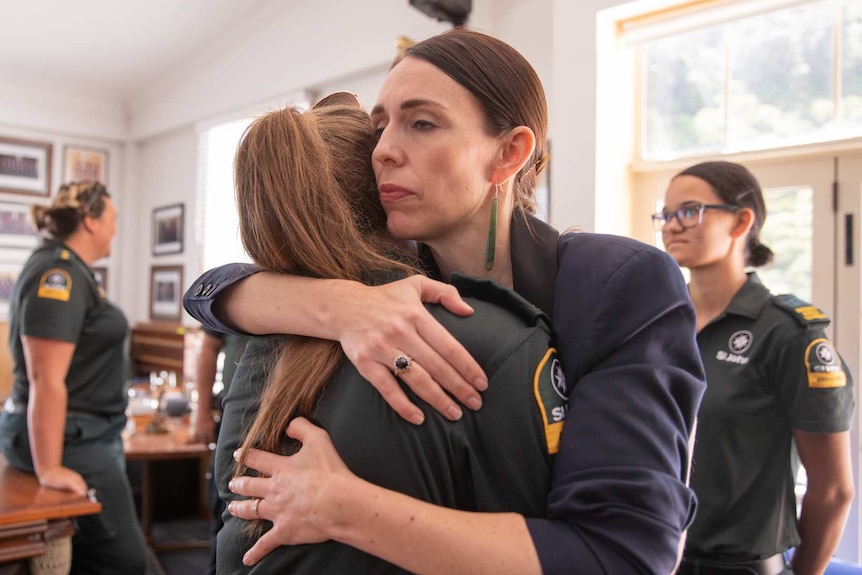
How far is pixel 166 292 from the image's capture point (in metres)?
7.06

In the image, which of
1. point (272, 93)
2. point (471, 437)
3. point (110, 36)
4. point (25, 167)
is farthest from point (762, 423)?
point (25, 167)

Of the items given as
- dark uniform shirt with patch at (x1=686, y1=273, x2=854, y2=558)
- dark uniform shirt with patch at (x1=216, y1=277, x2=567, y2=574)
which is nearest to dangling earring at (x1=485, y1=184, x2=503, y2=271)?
dark uniform shirt with patch at (x1=216, y1=277, x2=567, y2=574)

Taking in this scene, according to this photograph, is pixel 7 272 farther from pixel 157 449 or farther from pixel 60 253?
pixel 60 253

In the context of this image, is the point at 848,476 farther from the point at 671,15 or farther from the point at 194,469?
the point at 194,469

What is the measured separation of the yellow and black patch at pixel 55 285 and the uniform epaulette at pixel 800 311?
7.44 feet

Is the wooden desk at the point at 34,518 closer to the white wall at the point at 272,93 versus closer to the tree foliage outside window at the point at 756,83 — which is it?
the white wall at the point at 272,93

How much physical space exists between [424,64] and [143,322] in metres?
7.00

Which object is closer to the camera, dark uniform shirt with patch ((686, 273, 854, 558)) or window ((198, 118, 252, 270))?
dark uniform shirt with patch ((686, 273, 854, 558))

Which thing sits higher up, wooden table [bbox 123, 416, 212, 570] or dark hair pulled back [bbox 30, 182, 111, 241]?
dark hair pulled back [bbox 30, 182, 111, 241]

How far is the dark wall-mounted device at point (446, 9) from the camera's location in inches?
136

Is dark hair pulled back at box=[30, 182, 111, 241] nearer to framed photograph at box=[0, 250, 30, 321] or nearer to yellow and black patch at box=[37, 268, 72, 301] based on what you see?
yellow and black patch at box=[37, 268, 72, 301]

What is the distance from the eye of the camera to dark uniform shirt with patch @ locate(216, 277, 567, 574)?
75 cm

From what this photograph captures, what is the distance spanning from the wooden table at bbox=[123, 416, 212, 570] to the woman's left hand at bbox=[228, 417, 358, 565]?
291cm

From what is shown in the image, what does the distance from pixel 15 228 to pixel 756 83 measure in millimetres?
6740
